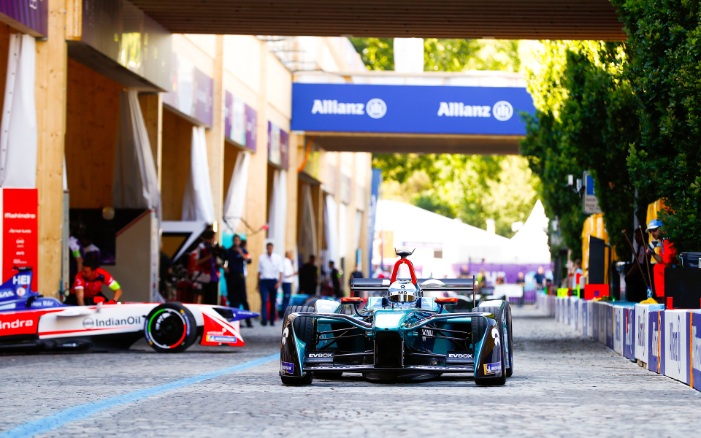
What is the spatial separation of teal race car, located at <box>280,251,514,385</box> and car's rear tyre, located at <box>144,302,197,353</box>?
4.96 meters

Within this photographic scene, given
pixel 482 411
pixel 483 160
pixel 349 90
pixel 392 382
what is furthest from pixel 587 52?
pixel 483 160

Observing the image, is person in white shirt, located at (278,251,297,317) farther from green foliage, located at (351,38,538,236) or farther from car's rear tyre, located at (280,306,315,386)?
car's rear tyre, located at (280,306,315,386)

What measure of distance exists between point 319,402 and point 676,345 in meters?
4.47

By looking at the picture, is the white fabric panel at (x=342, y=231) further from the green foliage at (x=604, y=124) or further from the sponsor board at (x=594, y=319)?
the sponsor board at (x=594, y=319)

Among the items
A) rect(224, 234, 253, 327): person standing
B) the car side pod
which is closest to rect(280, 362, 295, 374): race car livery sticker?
the car side pod

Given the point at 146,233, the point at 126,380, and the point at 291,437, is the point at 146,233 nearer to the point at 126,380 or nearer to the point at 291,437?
the point at 126,380

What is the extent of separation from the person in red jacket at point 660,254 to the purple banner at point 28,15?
872 centimetres

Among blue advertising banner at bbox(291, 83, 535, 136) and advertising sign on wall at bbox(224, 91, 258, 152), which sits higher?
blue advertising banner at bbox(291, 83, 535, 136)

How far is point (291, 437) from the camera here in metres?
8.05

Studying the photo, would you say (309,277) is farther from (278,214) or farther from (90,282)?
(90,282)

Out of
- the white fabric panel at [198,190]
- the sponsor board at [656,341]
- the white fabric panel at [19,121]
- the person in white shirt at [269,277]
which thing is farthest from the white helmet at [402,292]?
the white fabric panel at [198,190]

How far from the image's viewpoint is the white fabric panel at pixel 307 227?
47750 millimetres

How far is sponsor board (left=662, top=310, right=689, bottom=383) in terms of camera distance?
13008mm

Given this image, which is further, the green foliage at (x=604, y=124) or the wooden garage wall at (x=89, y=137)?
the wooden garage wall at (x=89, y=137)
